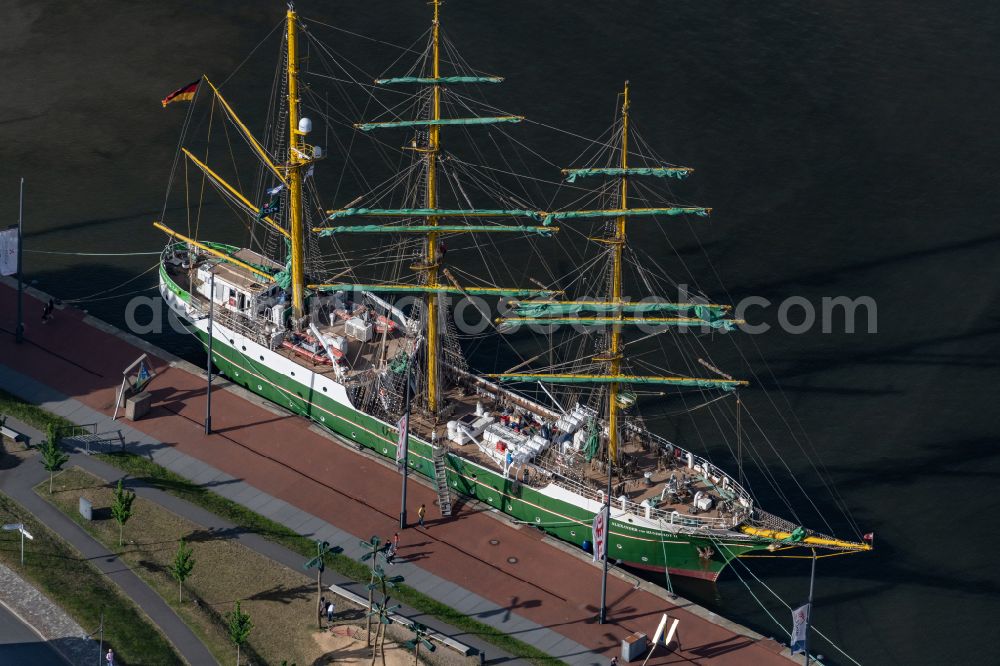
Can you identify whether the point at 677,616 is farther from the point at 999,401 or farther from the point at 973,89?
the point at 973,89

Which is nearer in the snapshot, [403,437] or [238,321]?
[403,437]

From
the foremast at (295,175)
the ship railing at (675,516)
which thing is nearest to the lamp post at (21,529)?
the foremast at (295,175)

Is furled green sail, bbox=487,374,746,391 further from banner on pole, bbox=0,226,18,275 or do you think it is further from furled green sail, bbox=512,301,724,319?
banner on pole, bbox=0,226,18,275

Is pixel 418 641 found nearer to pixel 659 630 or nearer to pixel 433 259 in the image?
pixel 659 630

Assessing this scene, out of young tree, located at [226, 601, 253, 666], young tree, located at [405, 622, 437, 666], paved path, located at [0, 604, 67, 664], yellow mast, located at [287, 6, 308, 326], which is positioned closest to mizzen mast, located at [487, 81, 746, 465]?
young tree, located at [405, 622, 437, 666]

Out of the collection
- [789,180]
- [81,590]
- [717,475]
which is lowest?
[81,590]

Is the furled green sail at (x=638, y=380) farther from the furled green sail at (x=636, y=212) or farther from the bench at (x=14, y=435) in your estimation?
the bench at (x=14, y=435)

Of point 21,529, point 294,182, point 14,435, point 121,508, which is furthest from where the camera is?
point 294,182

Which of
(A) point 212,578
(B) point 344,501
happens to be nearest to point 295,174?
(B) point 344,501
